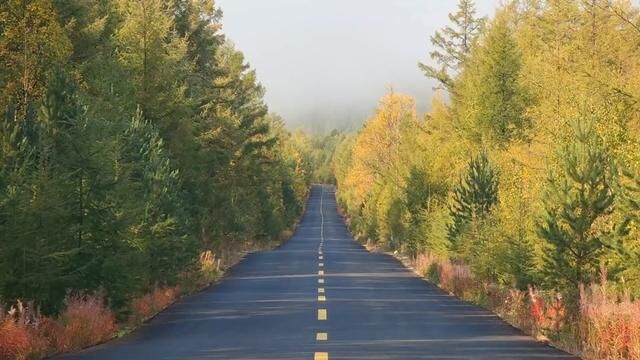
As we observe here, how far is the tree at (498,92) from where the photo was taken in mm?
40062

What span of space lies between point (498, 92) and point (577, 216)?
78.8ft

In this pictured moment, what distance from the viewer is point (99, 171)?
16781 mm

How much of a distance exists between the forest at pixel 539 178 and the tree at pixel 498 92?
7 centimetres

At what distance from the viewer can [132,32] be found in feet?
108

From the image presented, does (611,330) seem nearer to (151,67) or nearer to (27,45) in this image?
(27,45)

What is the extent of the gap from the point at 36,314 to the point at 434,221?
2441 centimetres

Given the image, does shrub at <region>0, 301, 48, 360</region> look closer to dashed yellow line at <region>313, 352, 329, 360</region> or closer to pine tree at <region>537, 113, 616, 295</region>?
dashed yellow line at <region>313, 352, 329, 360</region>

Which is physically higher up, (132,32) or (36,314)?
(132,32)

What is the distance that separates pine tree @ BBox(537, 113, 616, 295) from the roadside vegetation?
9.42 m

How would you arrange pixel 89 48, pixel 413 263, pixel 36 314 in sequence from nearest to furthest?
1. pixel 36 314
2. pixel 89 48
3. pixel 413 263

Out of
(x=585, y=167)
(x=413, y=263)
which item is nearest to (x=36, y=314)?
(x=585, y=167)

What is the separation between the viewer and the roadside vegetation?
14695mm

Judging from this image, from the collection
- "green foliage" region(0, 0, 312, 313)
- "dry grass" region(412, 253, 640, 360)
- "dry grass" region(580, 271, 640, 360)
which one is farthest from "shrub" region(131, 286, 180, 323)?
"dry grass" region(580, 271, 640, 360)

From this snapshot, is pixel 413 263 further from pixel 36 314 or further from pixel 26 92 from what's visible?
pixel 36 314
